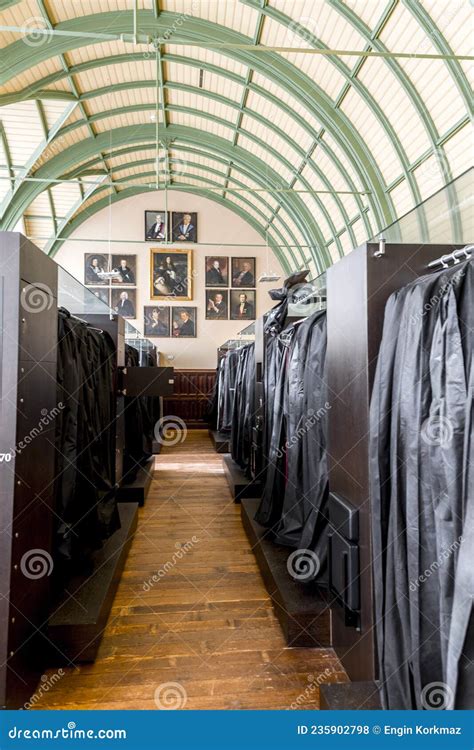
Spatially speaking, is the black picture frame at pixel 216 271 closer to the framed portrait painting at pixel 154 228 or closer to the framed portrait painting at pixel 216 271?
the framed portrait painting at pixel 216 271

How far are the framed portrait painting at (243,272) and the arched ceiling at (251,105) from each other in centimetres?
131

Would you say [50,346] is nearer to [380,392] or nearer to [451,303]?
[380,392]

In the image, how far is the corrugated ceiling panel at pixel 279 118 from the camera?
905 centimetres

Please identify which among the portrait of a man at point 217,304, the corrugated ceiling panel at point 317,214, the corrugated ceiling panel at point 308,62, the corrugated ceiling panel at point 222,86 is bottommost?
the portrait of a man at point 217,304

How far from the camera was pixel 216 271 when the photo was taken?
13453 mm

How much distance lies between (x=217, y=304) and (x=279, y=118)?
555cm

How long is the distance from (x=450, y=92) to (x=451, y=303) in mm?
6184

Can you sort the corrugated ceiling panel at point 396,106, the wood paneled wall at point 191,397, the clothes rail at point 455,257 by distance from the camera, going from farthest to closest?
the wood paneled wall at point 191,397 → the corrugated ceiling panel at point 396,106 → the clothes rail at point 455,257

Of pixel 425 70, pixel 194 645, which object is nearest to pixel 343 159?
pixel 425 70

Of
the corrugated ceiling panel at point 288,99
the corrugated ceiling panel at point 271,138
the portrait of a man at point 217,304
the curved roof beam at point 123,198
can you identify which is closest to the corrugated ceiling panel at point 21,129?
the curved roof beam at point 123,198

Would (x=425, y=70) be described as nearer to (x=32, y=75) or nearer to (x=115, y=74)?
(x=115, y=74)

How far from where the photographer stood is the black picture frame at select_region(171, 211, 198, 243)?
44.1ft

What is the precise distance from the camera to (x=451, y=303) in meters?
1.27

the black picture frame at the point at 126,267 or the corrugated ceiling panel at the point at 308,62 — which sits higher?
the corrugated ceiling panel at the point at 308,62
